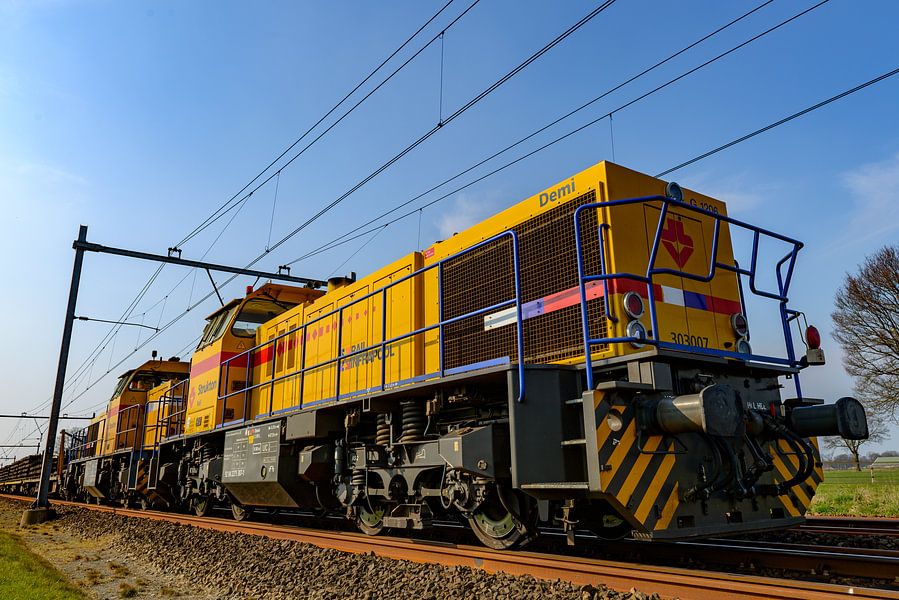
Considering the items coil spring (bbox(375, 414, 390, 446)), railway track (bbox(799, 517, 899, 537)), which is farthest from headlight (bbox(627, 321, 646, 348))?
railway track (bbox(799, 517, 899, 537))

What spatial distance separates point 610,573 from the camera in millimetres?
4125

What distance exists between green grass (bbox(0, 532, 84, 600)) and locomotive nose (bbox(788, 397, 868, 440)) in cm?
635

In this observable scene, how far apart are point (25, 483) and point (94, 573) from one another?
24722 mm

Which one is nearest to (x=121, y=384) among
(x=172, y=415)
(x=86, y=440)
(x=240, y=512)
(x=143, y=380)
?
(x=143, y=380)

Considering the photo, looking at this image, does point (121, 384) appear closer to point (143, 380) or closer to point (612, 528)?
point (143, 380)

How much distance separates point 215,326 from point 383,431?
620cm

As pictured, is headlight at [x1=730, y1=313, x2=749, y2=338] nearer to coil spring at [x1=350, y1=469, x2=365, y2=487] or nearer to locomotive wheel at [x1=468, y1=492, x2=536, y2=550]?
locomotive wheel at [x1=468, y1=492, x2=536, y2=550]

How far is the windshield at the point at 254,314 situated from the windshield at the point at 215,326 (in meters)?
0.23

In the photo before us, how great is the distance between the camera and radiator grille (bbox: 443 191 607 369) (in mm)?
5500

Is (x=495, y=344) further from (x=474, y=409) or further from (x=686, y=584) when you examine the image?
(x=686, y=584)

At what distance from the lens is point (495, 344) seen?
19.9 feet

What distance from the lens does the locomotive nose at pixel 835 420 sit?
16.9ft

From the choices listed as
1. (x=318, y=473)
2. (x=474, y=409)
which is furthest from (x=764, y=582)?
(x=318, y=473)

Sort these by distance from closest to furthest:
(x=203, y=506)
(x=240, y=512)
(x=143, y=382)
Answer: (x=240, y=512) → (x=203, y=506) → (x=143, y=382)
